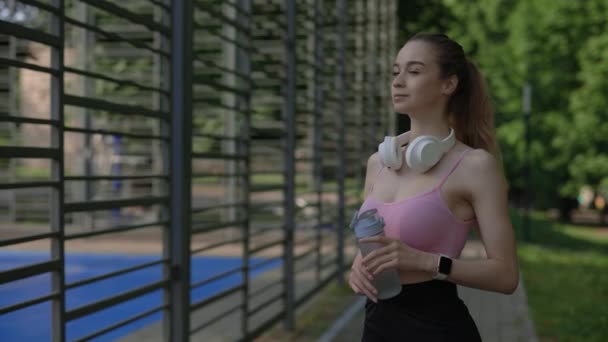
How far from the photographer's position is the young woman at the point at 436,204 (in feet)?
7.51

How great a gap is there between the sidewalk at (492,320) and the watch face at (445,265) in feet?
15.9

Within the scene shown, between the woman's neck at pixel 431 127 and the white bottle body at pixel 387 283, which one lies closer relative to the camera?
the white bottle body at pixel 387 283

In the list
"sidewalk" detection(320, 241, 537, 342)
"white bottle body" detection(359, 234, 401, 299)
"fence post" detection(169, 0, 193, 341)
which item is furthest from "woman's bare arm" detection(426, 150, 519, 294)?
"sidewalk" detection(320, 241, 537, 342)

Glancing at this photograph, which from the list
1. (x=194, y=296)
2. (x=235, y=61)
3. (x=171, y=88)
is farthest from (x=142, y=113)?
(x=235, y=61)

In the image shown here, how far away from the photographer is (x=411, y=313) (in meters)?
2.43

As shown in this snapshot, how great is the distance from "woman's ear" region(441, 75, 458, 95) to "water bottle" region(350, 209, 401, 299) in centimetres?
41

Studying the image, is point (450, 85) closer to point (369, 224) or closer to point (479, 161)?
point (479, 161)

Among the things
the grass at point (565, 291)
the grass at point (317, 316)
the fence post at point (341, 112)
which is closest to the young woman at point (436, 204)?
the grass at point (317, 316)

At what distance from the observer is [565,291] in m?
11.0

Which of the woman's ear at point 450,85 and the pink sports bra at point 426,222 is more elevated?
the woman's ear at point 450,85

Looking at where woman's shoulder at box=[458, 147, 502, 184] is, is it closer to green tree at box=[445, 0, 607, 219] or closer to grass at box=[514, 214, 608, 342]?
grass at box=[514, 214, 608, 342]

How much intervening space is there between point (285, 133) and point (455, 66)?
4995 mm

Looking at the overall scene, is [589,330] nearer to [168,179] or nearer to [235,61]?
[168,179]

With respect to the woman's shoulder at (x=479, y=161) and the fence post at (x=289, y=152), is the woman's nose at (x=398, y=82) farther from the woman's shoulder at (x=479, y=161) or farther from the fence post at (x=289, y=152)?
the fence post at (x=289, y=152)
